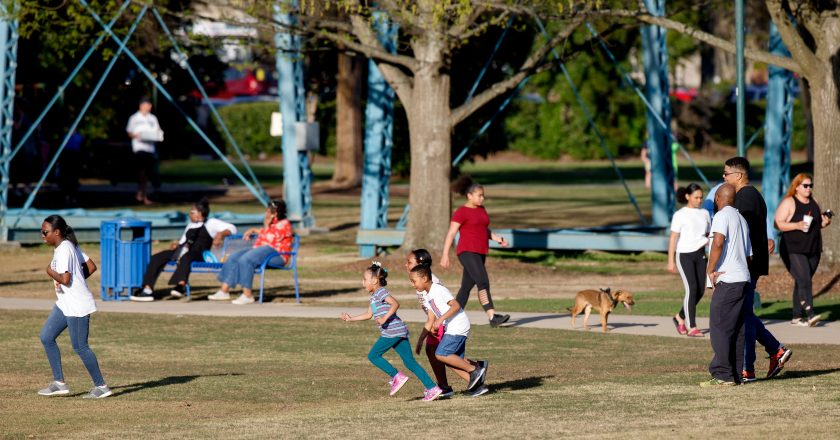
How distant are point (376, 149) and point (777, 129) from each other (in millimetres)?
6554

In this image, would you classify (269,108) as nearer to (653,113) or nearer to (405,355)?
(653,113)

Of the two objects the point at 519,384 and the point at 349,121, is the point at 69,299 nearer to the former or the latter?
the point at 519,384

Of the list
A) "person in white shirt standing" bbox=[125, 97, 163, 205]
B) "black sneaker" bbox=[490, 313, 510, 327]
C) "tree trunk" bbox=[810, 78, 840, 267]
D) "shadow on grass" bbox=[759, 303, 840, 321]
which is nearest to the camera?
"black sneaker" bbox=[490, 313, 510, 327]

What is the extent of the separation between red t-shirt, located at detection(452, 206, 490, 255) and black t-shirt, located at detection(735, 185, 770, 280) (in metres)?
3.90

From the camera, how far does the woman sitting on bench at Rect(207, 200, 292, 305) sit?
17.9 metres

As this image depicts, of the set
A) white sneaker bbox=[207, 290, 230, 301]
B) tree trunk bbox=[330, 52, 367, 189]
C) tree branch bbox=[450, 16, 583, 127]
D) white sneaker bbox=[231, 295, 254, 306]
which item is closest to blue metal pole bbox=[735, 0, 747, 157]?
tree branch bbox=[450, 16, 583, 127]

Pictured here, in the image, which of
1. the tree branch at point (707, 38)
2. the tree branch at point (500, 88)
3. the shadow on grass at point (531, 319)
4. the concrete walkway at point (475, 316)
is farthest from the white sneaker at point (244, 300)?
the tree branch at point (707, 38)

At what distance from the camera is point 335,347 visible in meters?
14.2

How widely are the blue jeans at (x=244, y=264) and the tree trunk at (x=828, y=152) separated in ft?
23.6

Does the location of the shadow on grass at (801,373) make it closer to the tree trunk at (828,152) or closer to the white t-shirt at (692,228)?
the white t-shirt at (692,228)

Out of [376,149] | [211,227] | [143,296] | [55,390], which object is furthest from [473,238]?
[376,149]

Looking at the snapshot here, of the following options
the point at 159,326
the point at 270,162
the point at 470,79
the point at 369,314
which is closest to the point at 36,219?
the point at 470,79

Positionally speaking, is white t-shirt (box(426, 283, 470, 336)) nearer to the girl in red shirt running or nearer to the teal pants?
the teal pants

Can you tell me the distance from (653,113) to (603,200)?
12649 millimetres
